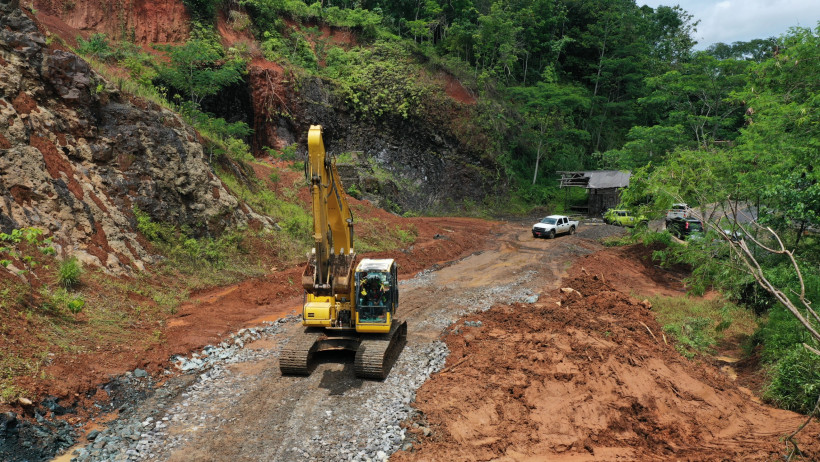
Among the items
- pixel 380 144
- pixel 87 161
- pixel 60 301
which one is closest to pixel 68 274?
pixel 60 301

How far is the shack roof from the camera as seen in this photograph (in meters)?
38.5

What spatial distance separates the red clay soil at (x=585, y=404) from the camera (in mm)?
7641

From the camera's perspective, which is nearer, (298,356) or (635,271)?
(298,356)

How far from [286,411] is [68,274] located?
732cm

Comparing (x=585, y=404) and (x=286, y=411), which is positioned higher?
(x=585, y=404)

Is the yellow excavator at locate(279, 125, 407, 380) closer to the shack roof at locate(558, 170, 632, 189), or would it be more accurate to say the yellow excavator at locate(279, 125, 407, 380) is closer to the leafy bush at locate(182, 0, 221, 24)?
the leafy bush at locate(182, 0, 221, 24)

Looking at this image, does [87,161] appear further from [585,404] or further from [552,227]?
[552,227]

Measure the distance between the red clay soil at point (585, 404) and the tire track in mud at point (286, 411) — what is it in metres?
0.59

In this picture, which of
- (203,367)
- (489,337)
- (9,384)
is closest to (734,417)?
(489,337)

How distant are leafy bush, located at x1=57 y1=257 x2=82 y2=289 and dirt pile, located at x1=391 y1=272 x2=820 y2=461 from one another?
9.35 meters

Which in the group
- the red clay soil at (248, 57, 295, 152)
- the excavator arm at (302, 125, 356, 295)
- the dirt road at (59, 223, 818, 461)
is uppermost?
the red clay soil at (248, 57, 295, 152)

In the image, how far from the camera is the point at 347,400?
9.05 m

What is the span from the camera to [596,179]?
40219 mm

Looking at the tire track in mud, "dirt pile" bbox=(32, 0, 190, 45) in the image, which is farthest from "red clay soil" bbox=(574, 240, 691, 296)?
"dirt pile" bbox=(32, 0, 190, 45)
